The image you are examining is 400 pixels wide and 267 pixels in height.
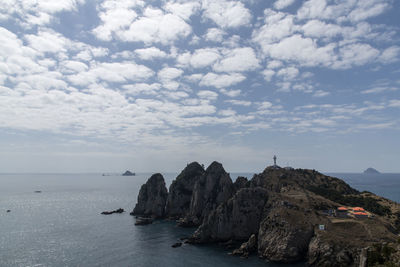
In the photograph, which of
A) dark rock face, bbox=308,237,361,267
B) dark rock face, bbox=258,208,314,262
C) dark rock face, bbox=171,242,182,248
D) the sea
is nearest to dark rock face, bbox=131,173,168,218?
the sea

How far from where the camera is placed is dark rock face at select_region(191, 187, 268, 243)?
91.5 m

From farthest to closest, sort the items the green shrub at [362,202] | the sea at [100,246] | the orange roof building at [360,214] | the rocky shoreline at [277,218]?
the green shrub at [362,202]
the orange roof building at [360,214]
the sea at [100,246]
the rocky shoreline at [277,218]

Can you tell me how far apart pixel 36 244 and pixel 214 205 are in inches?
2805

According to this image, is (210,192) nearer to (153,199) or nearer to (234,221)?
(234,221)

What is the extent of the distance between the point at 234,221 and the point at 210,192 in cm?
3300

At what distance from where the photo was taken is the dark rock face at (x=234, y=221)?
300 ft

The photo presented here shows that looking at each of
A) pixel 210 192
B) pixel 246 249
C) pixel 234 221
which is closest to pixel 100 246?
pixel 234 221

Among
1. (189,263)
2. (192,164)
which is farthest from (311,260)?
(192,164)

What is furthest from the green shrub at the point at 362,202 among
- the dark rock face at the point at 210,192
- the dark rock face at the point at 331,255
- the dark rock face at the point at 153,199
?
the dark rock face at the point at 153,199

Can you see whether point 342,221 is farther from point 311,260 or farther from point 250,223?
point 250,223

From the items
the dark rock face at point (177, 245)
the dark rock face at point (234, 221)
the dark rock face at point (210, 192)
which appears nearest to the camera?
the dark rock face at point (177, 245)

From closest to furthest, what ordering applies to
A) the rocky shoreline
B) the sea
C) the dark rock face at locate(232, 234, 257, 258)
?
Answer: the rocky shoreline < the sea < the dark rock face at locate(232, 234, 257, 258)

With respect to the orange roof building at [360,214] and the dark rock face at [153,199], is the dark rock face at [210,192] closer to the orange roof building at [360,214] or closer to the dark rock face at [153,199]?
the dark rock face at [153,199]

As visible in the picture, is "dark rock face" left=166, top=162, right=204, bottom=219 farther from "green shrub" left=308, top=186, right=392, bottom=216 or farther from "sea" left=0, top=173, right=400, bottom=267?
"green shrub" left=308, top=186, right=392, bottom=216
